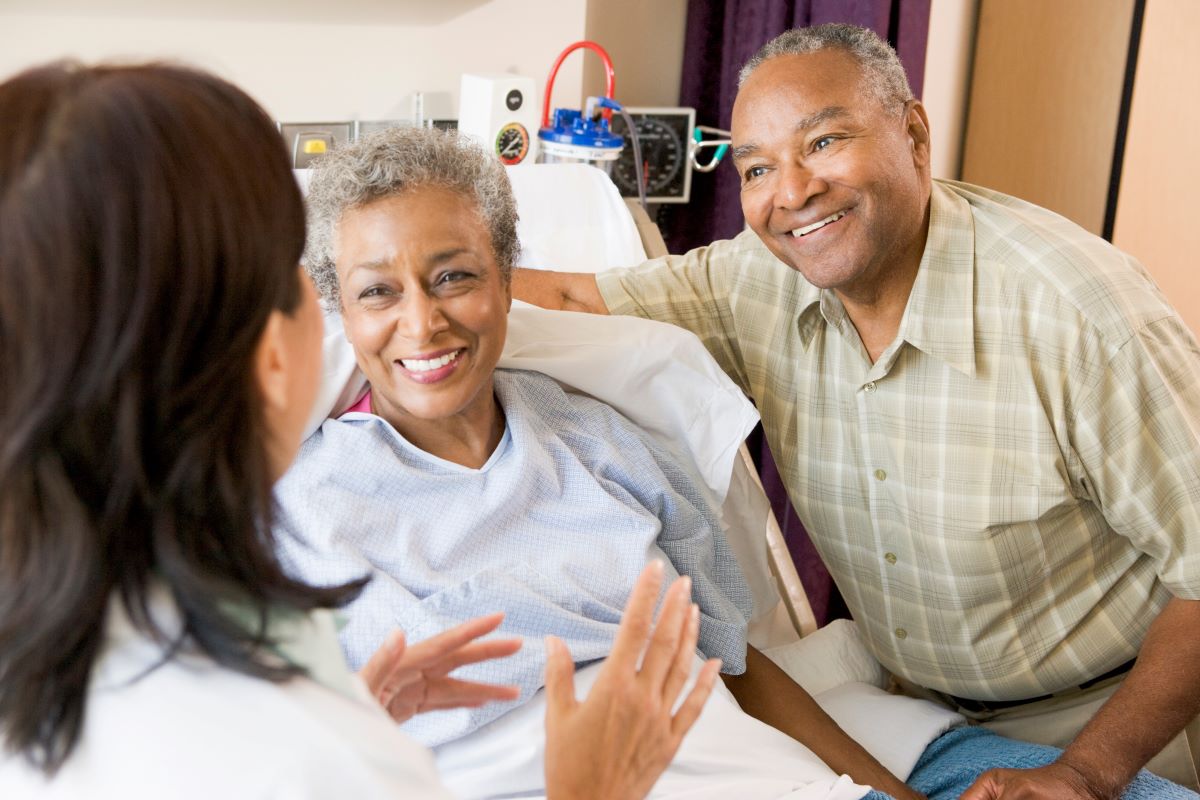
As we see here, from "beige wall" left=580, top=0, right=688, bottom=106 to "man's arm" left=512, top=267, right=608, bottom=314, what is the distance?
1.19 m

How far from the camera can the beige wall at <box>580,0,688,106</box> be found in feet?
9.79

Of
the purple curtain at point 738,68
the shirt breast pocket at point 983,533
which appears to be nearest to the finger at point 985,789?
the shirt breast pocket at point 983,533

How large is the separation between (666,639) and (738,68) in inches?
85.0

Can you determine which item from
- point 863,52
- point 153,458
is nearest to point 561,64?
point 863,52

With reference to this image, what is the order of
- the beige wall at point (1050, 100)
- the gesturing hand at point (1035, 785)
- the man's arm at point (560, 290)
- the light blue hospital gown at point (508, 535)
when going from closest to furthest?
the light blue hospital gown at point (508, 535), the gesturing hand at point (1035, 785), the man's arm at point (560, 290), the beige wall at point (1050, 100)

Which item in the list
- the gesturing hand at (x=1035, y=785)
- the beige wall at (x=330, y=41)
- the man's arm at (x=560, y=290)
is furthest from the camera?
the beige wall at (x=330, y=41)

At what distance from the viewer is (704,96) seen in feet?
10.0

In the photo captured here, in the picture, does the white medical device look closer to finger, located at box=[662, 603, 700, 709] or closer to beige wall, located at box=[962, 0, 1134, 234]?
beige wall, located at box=[962, 0, 1134, 234]

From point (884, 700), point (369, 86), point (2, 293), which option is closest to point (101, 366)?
point (2, 293)

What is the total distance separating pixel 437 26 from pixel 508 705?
170 cm

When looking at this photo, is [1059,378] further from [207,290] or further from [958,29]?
[958,29]

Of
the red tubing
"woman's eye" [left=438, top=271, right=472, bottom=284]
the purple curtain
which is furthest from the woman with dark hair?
the purple curtain

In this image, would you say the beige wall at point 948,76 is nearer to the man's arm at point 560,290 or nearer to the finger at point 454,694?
the man's arm at point 560,290

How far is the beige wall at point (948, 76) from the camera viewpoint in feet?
9.90
